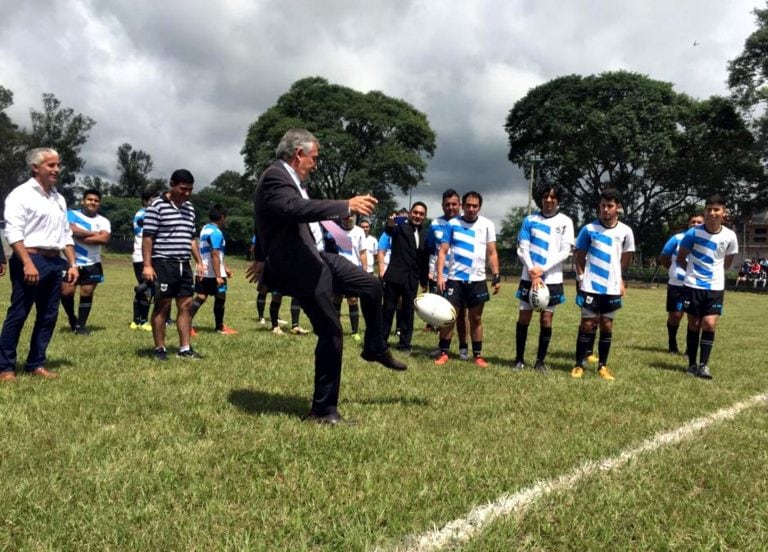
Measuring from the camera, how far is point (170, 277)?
21.5 feet

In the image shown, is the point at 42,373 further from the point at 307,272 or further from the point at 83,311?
the point at 83,311

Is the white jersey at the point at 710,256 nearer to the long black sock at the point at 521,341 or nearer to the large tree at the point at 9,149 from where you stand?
the long black sock at the point at 521,341

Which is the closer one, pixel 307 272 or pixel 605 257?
pixel 307 272

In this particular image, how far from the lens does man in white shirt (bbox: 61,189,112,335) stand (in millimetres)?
8797

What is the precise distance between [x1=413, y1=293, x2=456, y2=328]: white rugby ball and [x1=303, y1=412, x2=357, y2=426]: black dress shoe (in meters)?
2.16

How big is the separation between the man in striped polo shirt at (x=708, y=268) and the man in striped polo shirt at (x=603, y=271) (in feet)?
3.46

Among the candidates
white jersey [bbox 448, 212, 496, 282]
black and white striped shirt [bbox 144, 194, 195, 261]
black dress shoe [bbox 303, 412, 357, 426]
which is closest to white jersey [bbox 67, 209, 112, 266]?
black and white striped shirt [bbox 144, 194, 195, 261]

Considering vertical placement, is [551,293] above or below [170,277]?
above

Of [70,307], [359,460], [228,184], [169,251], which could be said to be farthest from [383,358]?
[228,184]

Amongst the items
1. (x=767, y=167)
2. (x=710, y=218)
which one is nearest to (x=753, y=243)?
(x=767, y=167)

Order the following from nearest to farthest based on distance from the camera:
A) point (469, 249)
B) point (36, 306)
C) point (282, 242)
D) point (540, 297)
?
point (282, 242) < point (36, 306) < point (540, 297) < point (469, 249)

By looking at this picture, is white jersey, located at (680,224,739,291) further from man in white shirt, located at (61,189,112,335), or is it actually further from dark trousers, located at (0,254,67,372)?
man in white shirt, located at (61,189,112,335)

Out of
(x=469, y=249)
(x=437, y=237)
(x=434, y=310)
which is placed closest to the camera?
(x=434, y=310)

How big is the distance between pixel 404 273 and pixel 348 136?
39792 mm
